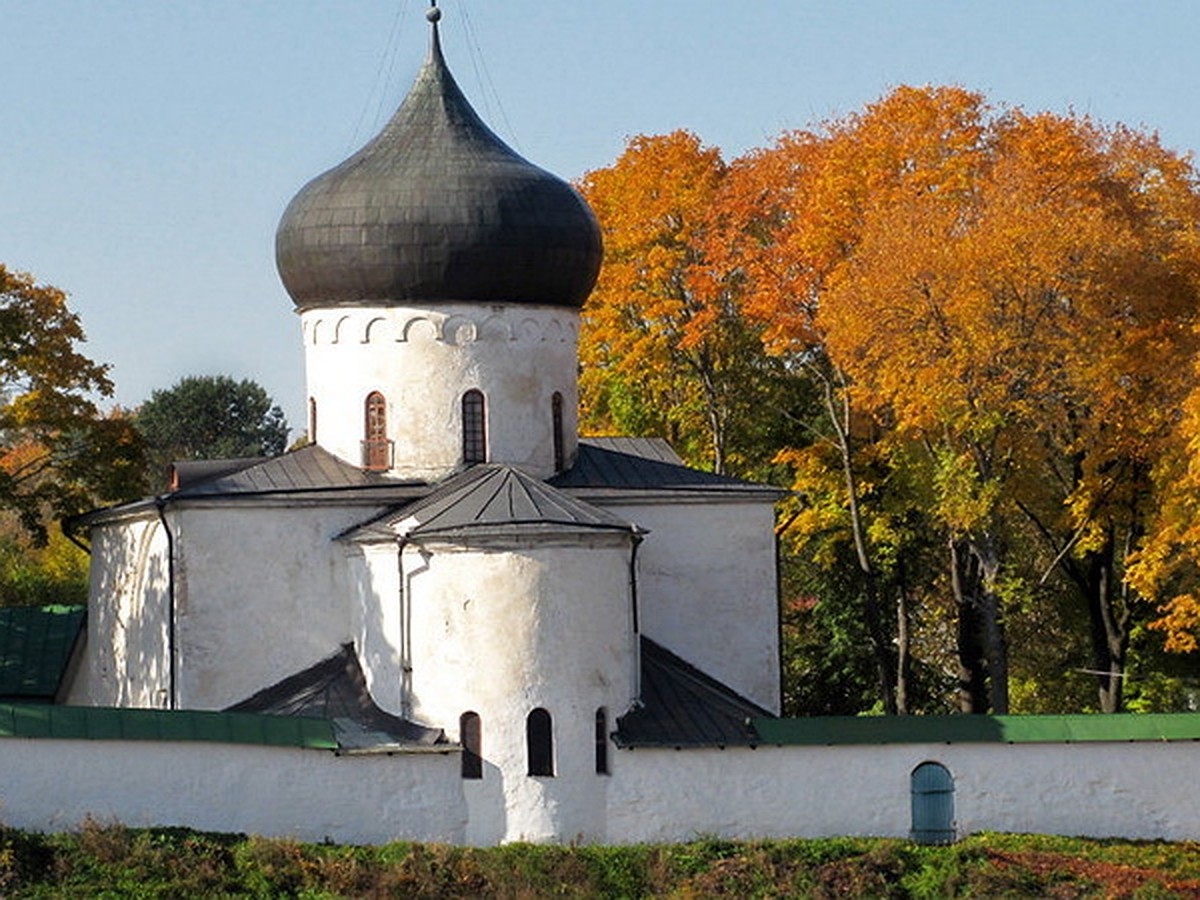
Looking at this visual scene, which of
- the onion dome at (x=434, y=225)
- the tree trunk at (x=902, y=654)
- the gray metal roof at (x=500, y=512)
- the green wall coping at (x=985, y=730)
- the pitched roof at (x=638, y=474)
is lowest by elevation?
the green wall coping at (x=985, y=730)

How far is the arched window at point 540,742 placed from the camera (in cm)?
3077

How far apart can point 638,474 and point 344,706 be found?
212 inches

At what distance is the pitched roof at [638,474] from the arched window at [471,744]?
4.75 meters

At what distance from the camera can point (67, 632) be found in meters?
38.4

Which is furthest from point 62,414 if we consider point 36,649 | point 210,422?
point 210,422

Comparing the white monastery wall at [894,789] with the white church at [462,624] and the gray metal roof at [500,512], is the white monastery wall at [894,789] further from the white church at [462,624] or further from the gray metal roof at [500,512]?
the gray metal roof at [500,512]

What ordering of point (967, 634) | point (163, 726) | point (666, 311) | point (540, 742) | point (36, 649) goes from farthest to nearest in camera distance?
point (666, 311) < point (967, 634) < point (36, 649) < point (540, 742) < point (163, 726)

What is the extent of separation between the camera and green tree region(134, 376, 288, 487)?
250 ft

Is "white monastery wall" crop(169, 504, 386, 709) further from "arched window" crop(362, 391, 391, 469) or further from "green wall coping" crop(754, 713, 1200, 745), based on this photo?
"green wall coping" crop(754, 713, 1200, 745)

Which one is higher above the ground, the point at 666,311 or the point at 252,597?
the point at 666,311

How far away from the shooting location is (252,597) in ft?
111

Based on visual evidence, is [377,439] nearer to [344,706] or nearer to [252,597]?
[252,597]

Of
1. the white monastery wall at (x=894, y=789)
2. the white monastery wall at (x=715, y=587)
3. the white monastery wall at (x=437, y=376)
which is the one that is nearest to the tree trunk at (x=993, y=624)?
the white monastery wall at (x=715, y=587)

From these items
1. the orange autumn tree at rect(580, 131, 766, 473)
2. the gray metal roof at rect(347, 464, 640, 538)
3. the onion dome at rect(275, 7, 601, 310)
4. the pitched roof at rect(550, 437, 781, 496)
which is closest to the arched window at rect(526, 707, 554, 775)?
the gray metal roof at rect(347, 464, 640, 538)
